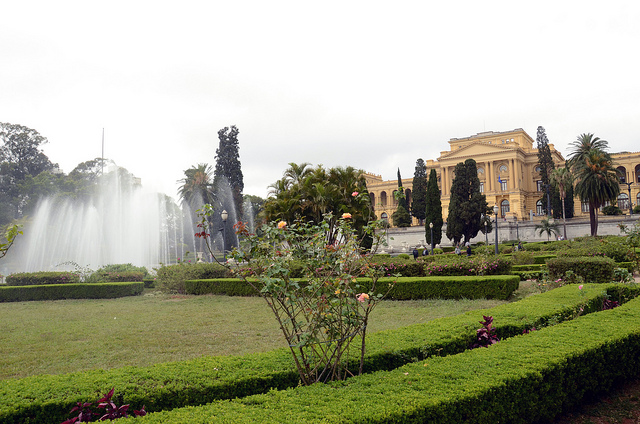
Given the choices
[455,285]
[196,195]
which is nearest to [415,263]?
[455,285]

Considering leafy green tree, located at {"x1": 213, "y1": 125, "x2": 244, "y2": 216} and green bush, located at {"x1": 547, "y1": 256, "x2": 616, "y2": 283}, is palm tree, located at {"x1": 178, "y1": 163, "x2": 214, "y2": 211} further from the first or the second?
green bush, located at {"x1": 547, "y1": 256, "x2": 616, "y2": 283}

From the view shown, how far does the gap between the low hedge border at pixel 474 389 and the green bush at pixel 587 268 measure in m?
7.37

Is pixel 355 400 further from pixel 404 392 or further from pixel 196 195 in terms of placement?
pixel 196 195

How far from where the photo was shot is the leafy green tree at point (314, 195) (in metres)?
20.2

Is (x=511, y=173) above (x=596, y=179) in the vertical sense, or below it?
above

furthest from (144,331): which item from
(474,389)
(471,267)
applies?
(471,267)

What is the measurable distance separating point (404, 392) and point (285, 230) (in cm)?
171

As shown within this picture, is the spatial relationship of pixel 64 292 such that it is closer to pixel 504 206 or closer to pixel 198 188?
pixel 198 188

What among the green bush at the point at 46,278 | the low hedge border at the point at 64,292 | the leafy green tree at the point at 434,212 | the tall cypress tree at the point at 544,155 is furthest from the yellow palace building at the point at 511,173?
the low hedge border at the point at 64,292

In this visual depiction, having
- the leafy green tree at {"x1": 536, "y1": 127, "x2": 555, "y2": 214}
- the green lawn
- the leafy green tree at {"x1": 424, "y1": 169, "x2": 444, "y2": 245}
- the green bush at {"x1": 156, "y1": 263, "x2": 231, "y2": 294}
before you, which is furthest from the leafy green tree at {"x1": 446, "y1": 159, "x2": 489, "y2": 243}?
the green lawn

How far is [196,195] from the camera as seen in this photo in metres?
51.0

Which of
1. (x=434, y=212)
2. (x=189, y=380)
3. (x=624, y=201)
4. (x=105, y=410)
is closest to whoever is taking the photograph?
(x=105, y=410)

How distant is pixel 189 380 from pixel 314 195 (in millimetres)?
16836

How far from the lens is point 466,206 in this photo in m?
42.7
